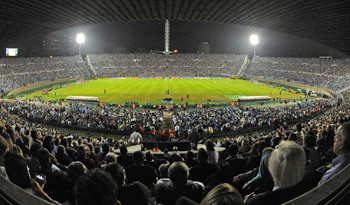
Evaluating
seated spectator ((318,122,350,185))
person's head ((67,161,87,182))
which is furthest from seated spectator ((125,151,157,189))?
seated spectator ((318,122,350,185))

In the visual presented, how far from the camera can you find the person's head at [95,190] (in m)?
2.03

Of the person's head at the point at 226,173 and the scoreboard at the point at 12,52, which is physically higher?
the scoreboard at the point at 12,52

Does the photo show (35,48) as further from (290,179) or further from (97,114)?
(290,179)

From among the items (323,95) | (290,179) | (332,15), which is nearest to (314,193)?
(290,179)

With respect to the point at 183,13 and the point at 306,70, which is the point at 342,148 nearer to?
the point at 183,13

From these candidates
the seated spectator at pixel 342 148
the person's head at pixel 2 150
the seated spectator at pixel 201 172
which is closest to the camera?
the seated spectator at pixel 342 148

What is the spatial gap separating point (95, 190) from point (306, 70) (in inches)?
3491

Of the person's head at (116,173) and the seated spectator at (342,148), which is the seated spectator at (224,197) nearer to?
the person's head at (116,173)

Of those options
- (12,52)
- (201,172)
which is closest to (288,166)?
(201,172)

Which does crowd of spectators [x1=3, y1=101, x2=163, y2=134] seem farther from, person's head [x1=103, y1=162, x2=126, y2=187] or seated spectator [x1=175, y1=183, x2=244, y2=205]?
seated spectator [x1=175, y1=183, x2=244, y2=205]

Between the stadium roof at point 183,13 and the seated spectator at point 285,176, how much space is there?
20721 millimetres

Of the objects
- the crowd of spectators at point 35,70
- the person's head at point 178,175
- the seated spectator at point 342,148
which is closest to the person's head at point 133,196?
the person's head at point 178,175

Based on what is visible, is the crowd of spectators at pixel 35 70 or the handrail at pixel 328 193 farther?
the crowd of spectators at pixel 35 70

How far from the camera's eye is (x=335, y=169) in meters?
3.71
